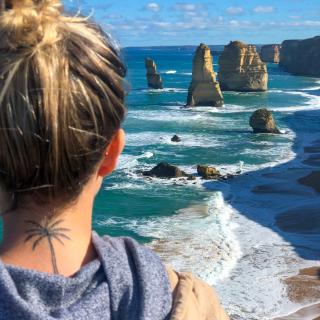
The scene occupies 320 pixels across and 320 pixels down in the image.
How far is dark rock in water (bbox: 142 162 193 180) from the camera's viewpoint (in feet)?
98.8

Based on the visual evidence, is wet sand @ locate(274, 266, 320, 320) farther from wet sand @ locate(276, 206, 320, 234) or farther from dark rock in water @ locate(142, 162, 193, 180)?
dark rock in water @ locate(142, 162, 193, 180)

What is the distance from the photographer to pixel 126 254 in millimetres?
1619

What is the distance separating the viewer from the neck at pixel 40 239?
1.51 m

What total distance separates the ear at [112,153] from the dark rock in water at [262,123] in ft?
144

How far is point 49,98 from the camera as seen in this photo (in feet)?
4.45

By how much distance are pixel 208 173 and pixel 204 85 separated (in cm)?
3351

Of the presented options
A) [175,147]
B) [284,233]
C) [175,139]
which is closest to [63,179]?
[284,233]

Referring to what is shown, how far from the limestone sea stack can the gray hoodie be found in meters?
60.9

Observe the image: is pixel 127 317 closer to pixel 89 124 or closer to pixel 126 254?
pixel 126 254

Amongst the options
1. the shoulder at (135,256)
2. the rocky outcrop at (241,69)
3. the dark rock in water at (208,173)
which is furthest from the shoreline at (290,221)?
the rocky outcrop at (241,69)

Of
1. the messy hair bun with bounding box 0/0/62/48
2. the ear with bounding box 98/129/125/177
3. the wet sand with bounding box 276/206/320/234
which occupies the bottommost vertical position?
the wet sand with bounding box 276/206/320/234

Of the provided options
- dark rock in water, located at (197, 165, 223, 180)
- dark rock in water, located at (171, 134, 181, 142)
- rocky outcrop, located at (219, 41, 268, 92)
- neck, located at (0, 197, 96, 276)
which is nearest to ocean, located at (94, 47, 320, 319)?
neck, located at (0, 197, 96, 276)

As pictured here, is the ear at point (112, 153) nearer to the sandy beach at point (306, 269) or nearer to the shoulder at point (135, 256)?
the shoulder at point (135, 256)

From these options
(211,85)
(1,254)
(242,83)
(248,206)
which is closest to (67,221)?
(1,254)
